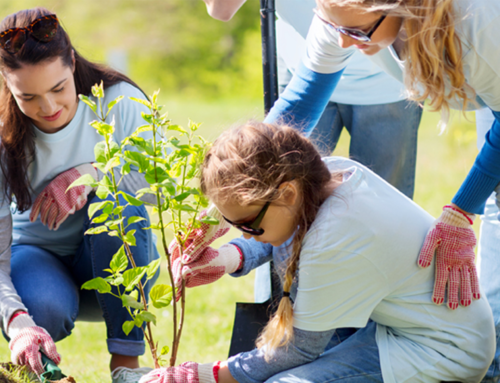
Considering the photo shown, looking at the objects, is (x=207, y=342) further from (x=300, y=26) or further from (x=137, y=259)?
(x=300, y=26)

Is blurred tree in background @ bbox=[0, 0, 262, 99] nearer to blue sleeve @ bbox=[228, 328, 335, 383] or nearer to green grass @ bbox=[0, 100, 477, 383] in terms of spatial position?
green grass @ bbox=[0, 100, 477, 383]

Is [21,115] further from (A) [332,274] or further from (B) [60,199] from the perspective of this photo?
(A) [332,274]

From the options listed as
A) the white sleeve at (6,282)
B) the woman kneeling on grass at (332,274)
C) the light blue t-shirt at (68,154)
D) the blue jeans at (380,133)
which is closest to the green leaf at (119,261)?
the woman kneeling on grass at (332,274)

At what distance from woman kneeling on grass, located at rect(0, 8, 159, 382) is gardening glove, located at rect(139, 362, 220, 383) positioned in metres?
0.22

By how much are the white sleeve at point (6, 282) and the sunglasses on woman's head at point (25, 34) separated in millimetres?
575

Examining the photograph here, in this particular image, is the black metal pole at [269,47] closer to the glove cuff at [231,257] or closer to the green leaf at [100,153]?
the glove cuff at [231,257]

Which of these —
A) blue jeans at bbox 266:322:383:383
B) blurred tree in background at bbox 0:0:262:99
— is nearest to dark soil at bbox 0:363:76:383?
blue jeans at bbox 266:322:383:383

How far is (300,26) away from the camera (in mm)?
2104

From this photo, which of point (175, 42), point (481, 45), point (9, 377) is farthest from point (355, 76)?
point (175, 42)

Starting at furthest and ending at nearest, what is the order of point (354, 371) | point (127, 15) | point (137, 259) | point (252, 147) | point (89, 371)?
point (127, 15) → point (89, 371) → point (137, 259) → point (354, 371) → point (252, 147)

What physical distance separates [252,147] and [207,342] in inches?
73.8

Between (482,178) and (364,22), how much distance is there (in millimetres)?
529

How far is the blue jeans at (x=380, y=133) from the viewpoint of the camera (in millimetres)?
2270

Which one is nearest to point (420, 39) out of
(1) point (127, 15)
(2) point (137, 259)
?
(2) point (137, 259)
